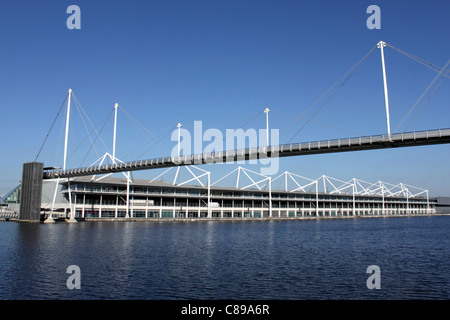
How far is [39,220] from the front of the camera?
250ft

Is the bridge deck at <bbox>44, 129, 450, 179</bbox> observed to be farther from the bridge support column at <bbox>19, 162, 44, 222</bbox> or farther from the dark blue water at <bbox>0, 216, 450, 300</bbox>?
the dark blue water at <bbox>0, 216, 450, 300</bbox>

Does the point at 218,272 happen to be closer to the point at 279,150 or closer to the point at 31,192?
the point at 279,150

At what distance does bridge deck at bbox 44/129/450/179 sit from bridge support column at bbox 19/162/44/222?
3.28 m

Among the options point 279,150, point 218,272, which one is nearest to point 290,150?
point 279,150

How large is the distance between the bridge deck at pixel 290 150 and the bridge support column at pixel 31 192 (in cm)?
328

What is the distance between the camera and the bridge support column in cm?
7619

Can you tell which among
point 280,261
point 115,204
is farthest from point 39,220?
point 280,261

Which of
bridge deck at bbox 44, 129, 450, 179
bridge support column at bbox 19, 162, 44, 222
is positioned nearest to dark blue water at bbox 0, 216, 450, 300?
bridge deck at bbox 44, 129, 450, 179

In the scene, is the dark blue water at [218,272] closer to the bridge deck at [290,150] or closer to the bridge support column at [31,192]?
the bridge deck at [290,150]

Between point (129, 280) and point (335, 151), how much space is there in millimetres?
36825

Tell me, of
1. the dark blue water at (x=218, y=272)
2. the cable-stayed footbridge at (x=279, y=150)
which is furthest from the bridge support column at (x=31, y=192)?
the dark blue water at (x=218, y=272)

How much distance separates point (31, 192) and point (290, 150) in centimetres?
5442

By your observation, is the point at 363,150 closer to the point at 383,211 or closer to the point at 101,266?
the point at 101,266

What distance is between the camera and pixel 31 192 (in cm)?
7706
